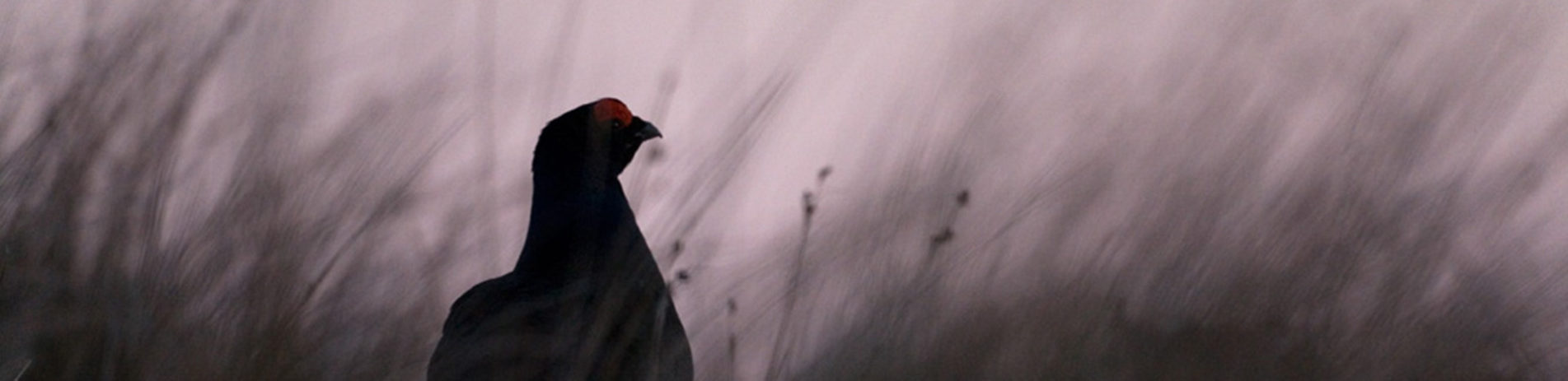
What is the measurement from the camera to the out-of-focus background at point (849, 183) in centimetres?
176

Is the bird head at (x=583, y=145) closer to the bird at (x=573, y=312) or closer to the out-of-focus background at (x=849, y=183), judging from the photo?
the bird at (x=573, y=312)

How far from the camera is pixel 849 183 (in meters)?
2.25

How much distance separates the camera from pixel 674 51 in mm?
1954

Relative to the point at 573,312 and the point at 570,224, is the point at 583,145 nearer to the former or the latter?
the point at 570,224

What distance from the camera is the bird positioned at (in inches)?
70.8

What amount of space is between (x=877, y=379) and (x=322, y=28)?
2.02 feet

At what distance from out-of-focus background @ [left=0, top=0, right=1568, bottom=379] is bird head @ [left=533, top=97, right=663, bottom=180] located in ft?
1.52

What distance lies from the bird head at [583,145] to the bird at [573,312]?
12 cm

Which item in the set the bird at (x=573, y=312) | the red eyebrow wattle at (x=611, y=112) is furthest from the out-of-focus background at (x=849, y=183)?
the red eyebrow wattle at (x=611, y=112)

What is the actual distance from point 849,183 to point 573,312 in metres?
0.48

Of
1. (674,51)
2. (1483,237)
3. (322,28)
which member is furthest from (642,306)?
(1483,237)

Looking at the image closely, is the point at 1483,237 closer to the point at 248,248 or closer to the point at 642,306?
the point at 642,306

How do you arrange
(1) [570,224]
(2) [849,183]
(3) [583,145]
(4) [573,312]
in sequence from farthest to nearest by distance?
(3) [583,145]
(1) [570,224]
(2) [849,183]
(4) [573,312]

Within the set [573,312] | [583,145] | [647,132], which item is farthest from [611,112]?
[573,312]
